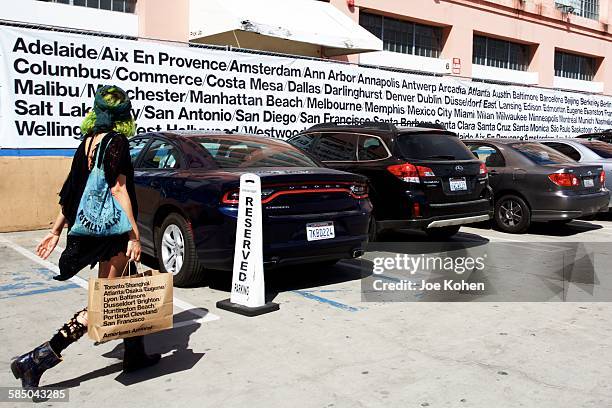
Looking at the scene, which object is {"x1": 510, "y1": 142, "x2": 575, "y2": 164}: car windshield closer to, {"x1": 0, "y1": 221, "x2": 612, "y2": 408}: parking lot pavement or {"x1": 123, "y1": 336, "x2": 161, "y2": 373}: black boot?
{"x1": 0, "y1": 221, "x2": 612, "y2": 408}: parking lot pavement

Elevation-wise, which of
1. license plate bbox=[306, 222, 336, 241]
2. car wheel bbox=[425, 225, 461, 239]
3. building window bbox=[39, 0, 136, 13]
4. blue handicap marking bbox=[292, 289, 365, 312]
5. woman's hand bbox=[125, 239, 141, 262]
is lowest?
blue handicap marking bbox=[292, 289, 365, 312]

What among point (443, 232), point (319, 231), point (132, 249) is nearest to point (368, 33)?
point (443, 232)

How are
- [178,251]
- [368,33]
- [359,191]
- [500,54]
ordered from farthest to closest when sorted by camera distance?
[500,54], [368,33], [359,191], [178,251]

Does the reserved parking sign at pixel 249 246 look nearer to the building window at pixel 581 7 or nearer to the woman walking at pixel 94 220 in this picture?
the woman walking at pixel 94 220

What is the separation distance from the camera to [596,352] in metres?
4.64

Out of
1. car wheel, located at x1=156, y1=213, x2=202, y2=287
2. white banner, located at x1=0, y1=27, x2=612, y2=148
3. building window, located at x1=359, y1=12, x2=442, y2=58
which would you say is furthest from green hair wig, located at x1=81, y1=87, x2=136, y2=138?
building window, located at x1=359, y1=12, x2=442, y2=58

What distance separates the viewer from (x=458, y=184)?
8.15 meters

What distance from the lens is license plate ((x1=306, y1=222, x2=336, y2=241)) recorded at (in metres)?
5.95

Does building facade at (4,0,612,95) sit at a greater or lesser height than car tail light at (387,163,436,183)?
greater

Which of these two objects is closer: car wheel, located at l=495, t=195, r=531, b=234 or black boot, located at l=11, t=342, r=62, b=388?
black boot, located at l=11, t=342, r=62, b=388

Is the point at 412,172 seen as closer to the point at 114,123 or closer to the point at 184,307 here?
the point at 184,307

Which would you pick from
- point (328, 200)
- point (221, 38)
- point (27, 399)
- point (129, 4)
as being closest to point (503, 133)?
point (221, 38)

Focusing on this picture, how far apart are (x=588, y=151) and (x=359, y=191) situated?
6.95m

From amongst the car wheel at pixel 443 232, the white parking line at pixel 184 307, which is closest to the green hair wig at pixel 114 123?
the white parking line at pixel 184 307
